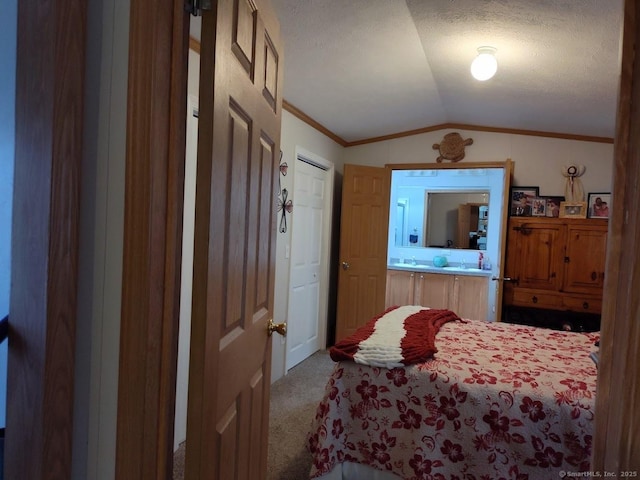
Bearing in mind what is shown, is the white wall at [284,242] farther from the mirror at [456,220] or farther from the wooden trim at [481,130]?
the mirror at [456,220]

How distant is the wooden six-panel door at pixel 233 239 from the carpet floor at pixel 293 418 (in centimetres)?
80

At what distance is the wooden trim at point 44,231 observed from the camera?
0.74 m

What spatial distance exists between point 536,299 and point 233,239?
342cm

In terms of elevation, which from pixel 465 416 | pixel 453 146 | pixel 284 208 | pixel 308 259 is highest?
pixel 453 146

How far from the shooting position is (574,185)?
3.68 metres

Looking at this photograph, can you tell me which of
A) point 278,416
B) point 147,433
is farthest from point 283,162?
point 147,433

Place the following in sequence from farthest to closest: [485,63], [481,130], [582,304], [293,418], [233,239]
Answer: [481,130] → [582,304] → [293,418] → [485,63] → [233,239]

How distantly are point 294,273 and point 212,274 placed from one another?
2.66m

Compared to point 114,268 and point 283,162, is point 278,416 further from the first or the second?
point 114,268

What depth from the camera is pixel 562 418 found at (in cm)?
159

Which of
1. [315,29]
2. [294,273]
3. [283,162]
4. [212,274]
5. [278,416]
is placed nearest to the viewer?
[212,274]

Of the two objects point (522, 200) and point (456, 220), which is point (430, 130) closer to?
point (522, 200)

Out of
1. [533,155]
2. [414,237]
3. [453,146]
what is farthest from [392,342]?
[414,237]

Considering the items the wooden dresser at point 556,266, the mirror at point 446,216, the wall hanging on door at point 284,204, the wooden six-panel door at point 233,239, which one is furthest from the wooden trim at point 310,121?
the wooden dresser at point 556,266
